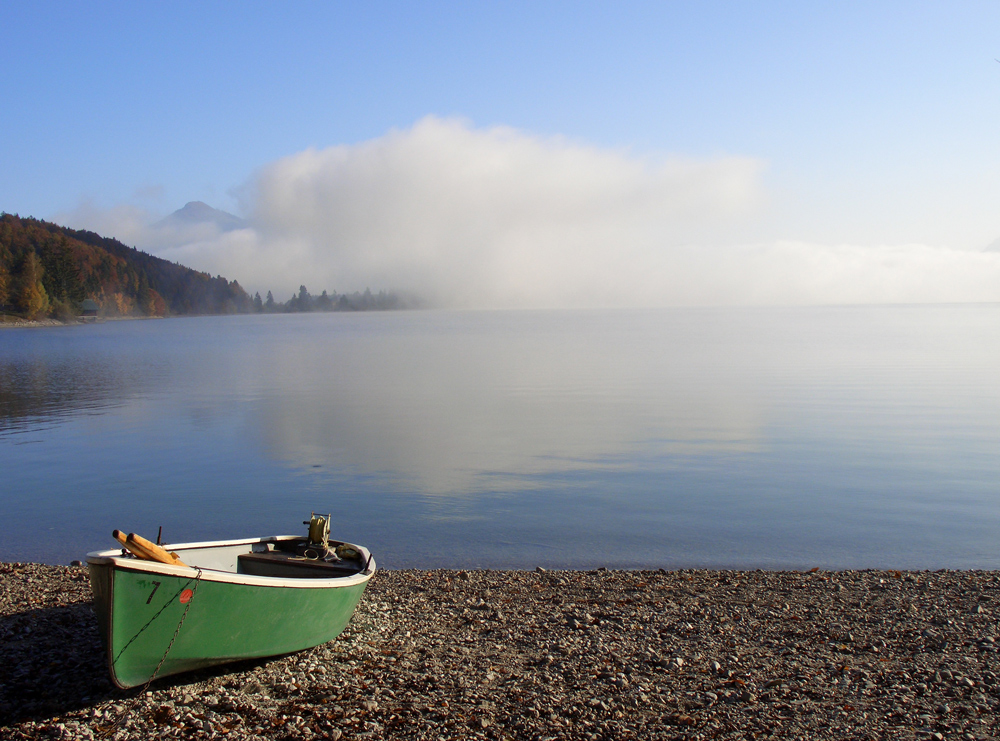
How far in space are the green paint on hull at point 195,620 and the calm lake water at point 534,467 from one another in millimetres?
6618

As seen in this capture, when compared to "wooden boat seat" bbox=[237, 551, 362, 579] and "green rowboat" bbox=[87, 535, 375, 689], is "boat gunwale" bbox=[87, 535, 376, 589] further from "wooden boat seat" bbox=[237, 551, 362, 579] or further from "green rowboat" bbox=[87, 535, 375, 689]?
"wooden boat seat" bbox=[237, 551, 362, 579]

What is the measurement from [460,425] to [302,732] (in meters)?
27.4

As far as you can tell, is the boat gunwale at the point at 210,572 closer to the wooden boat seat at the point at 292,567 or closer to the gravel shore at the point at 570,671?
the wooden boat seat at the point at 292,567

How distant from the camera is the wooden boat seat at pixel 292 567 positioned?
448 inches

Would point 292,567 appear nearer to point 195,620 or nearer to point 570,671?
point 195,620

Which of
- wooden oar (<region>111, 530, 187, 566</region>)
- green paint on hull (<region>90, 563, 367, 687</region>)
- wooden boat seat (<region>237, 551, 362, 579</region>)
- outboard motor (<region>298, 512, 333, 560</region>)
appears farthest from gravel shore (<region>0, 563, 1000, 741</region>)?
wooden oar (<region>111, 530, 187, 566</region>)

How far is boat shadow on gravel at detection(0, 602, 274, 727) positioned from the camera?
8.95 meters

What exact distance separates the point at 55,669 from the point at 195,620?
243 centimetres

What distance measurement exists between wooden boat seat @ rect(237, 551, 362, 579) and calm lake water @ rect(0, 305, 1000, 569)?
16.1 feet

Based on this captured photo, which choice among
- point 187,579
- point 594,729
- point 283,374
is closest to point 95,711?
point 187,579

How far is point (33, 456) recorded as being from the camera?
29.4 meters

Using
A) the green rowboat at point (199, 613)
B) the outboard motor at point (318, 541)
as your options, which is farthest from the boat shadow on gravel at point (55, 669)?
the outboard motor at point (318, 541)

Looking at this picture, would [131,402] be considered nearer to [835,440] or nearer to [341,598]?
[835,440]

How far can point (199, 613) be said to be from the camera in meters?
9.02
